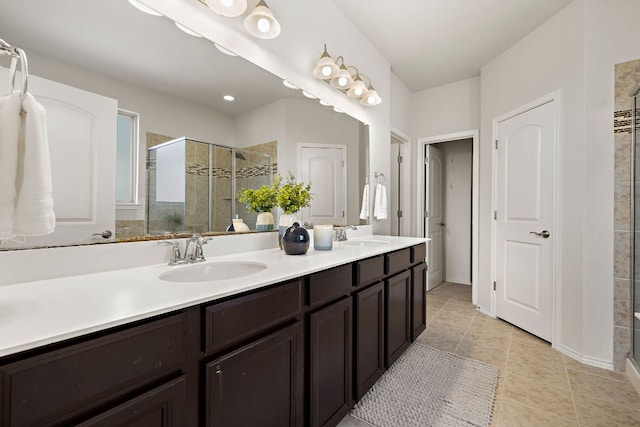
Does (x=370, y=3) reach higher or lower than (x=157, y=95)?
higher

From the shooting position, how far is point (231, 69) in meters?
1.56

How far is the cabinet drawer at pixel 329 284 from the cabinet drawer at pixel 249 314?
86 millimetres

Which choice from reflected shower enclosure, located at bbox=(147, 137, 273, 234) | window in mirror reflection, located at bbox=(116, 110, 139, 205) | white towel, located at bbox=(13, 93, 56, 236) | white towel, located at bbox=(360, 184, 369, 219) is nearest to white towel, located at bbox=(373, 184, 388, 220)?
white towel, located at bbox=(360, 184, 369, 219)

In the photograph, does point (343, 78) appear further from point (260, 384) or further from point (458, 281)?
point (458, 281)

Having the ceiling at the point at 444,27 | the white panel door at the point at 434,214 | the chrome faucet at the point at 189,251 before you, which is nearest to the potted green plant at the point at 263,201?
the chrome faucet at the point at 189,251

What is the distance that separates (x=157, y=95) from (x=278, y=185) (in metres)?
0.79

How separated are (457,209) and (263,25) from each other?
3.72 meters

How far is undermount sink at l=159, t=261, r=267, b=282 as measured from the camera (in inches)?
47.3

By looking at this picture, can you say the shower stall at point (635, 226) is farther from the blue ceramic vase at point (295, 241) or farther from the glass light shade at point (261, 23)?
the glass light shade at point (261, 23)

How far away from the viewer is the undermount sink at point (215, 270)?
1202 millimetres

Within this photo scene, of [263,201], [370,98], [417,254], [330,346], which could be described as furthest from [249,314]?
[370,98]

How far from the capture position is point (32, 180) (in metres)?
0.71

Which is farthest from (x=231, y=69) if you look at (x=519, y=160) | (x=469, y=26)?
(x=519, y=160)

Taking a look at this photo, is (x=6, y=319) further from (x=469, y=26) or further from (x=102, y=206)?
(x=469, y=26)
